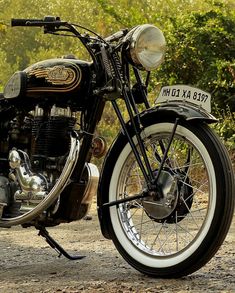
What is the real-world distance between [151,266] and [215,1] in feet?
31.5

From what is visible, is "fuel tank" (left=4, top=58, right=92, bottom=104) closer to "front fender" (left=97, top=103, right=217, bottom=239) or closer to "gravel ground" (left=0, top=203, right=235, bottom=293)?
"front fender" (left=97, top=103, right=217, bottom=239)

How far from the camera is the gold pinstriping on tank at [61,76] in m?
4.30

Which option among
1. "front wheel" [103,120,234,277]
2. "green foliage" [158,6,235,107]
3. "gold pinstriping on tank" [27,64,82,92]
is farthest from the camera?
"green foliage" [158,6,235,107]

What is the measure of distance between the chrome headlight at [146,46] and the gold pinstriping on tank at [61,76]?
358 mm

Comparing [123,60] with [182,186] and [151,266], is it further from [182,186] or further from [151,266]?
[151,266]

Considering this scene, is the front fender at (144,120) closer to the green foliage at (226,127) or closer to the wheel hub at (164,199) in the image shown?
the wheel hub at (164,199)

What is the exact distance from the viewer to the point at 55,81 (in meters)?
4.36

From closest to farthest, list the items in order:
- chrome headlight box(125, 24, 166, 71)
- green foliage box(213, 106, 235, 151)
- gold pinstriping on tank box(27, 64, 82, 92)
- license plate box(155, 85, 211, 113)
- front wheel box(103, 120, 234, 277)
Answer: front wheel box(103, 120, 234, 277) → license plate box(155, 85, 211, 113) → chrome headlight box(125, 24, 166, 71) → gold pinstriping on tank box(27, 64, 82, 92) → green foliage box(213, 106, 235, 151)

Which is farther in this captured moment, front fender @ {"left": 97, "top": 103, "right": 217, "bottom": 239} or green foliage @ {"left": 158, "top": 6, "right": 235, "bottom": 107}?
green foliage @ {"left": 158, "top": 6, "right": 235, "bottom": 107}

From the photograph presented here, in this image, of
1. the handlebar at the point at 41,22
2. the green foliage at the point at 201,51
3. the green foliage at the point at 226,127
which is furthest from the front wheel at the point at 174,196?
the green foliage at the point at 201,51

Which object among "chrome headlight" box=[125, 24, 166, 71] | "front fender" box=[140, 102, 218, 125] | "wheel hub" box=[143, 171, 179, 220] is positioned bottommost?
"wheel hub" box=[143, 171, 179, 220]

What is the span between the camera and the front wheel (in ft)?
12.3

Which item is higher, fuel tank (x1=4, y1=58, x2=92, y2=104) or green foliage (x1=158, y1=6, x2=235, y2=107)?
green foliage (x1=158, y1=6, x2=235, y2=107)

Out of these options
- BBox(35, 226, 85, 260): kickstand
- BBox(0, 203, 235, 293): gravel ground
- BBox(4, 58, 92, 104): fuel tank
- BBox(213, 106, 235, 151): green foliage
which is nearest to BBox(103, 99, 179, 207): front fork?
BBox(4, 58, 92, 104): fuel tank
